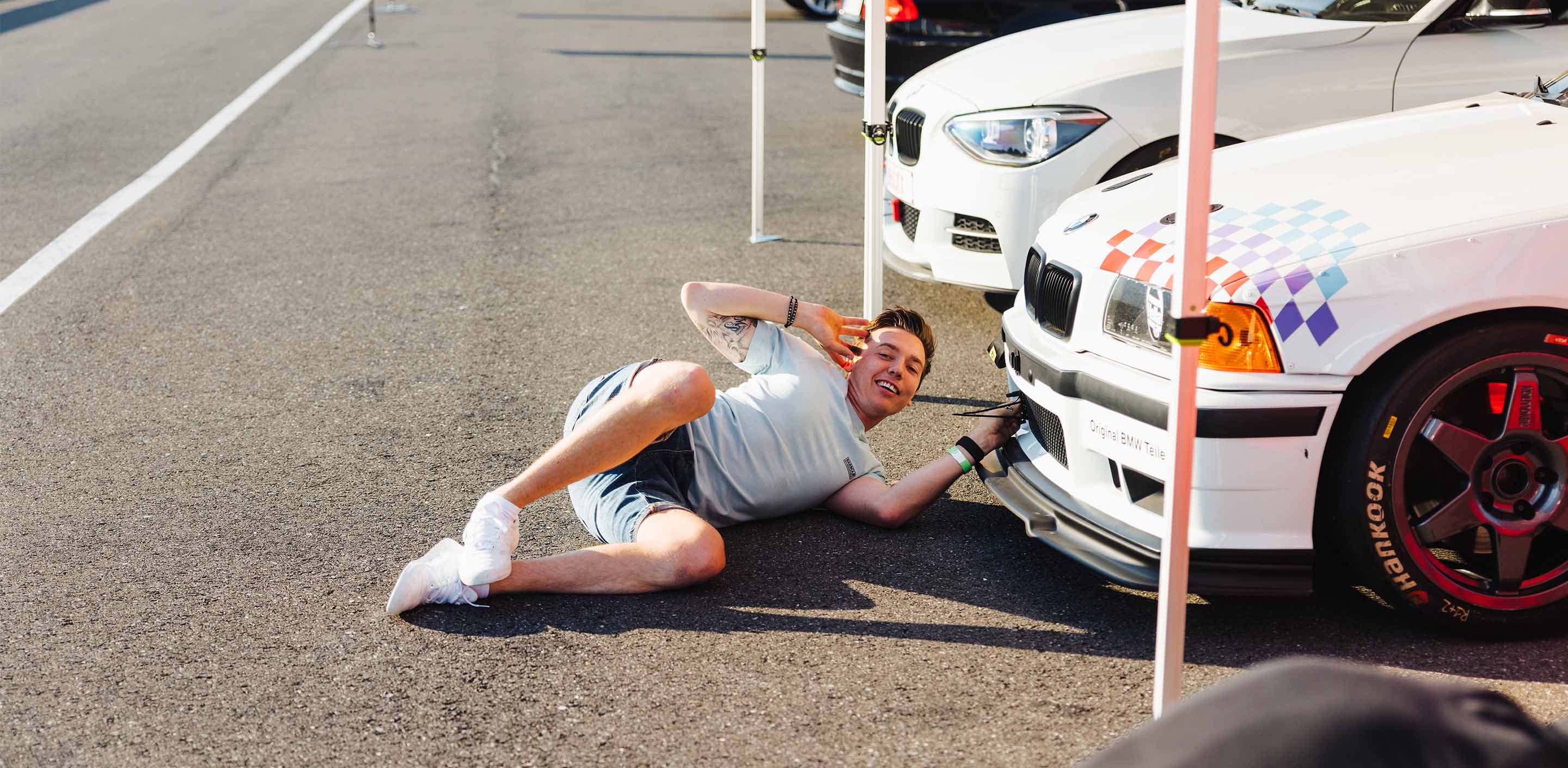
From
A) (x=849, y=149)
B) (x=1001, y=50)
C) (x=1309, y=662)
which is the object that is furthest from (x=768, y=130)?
(x=1309, y=662)

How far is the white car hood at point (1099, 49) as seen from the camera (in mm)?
5340

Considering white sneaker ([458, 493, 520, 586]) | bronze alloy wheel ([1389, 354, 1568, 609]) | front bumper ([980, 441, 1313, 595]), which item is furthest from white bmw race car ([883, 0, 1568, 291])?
white sneaker ([458, 493, 520, 586])

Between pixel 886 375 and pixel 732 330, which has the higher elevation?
pixel 732 330

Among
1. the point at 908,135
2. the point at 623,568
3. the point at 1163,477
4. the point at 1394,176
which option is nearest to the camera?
the point at 1163,477

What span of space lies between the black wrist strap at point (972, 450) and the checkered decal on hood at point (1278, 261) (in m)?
0.70

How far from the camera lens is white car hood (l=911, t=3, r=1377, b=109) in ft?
17.5

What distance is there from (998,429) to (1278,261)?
997mm

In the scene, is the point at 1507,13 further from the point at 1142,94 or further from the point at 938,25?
the point at 938,25

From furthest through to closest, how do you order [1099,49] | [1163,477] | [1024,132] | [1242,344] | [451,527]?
[1099,49]
[1024,132]
[451,527]
[1163,477]
[1242,344]

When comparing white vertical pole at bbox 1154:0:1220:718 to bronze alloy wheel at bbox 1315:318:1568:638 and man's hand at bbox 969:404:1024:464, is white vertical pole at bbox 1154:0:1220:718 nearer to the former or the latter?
bronze alloy wheel at bbox 1315:318:1568:638

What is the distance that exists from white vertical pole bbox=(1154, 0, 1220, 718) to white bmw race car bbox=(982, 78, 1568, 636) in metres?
0.32

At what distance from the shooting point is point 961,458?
3953 millimetres

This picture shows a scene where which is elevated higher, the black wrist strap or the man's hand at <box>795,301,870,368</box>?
the man's hand at <box>795,301,870,368</box>

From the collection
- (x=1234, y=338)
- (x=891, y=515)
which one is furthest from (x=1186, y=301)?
(x=891, y=515)
